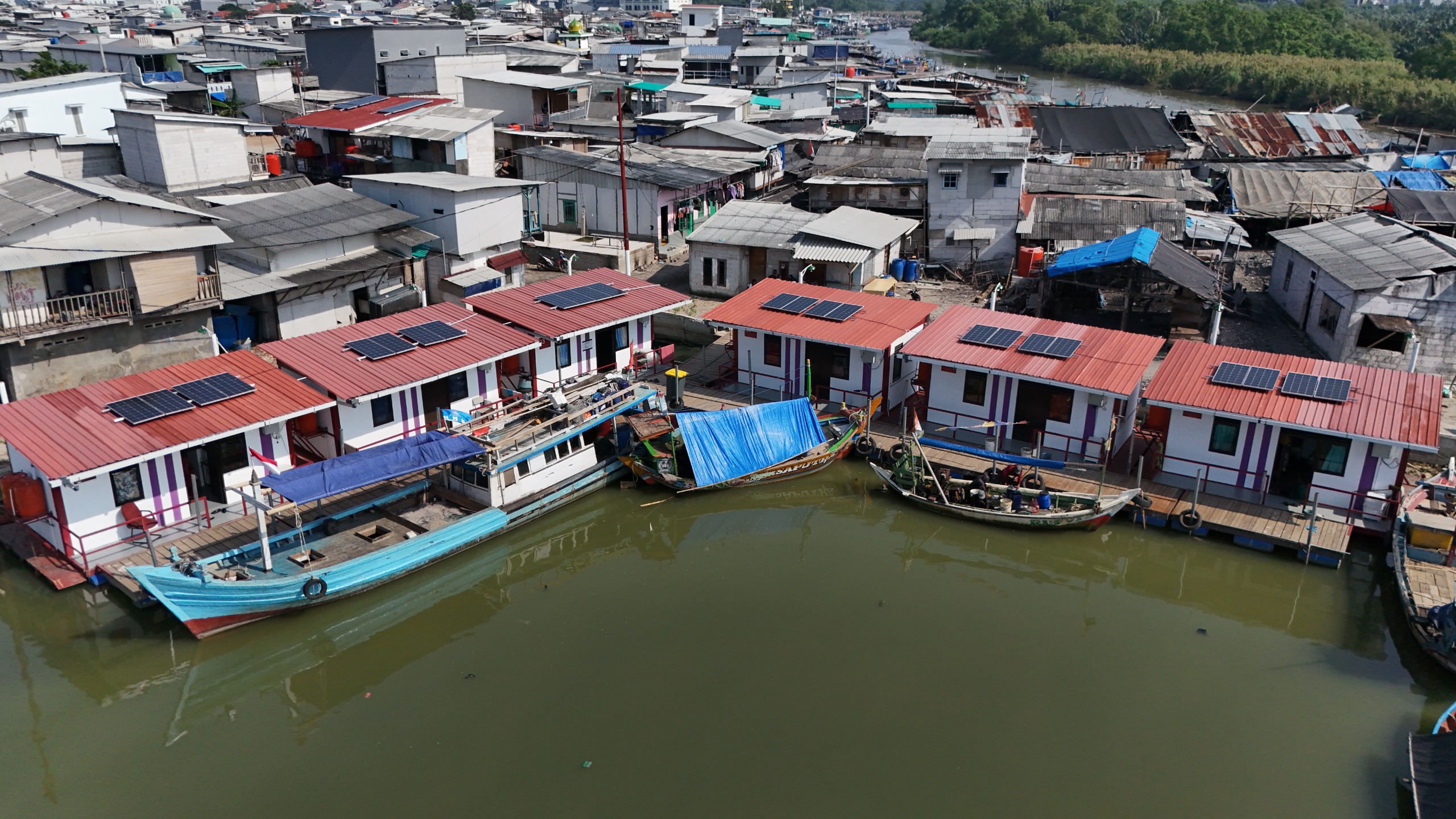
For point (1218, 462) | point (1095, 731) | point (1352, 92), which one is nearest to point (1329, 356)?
point (1218, 462)

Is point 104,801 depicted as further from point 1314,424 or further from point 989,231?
point 989,231

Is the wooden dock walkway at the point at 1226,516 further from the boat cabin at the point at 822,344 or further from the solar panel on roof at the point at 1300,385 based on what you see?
the boat cabin at the point at 822,344

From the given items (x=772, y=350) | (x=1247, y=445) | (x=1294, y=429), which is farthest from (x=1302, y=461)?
(x=772, y=350)

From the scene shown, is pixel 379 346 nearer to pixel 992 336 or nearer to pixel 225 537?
pixel 225 537

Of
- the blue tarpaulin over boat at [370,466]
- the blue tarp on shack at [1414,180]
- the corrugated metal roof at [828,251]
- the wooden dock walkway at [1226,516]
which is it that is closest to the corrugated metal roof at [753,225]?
the corrugated metal roof at [828,251]

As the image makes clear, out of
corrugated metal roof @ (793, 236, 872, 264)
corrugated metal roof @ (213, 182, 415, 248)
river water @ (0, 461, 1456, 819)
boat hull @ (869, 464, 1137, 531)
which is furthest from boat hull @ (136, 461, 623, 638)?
corrugated metal roof @ (793, 236, 872, 264)

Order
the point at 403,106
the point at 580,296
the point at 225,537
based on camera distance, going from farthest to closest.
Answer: the point at 403,106
the point at 580,296
the point at 225,537

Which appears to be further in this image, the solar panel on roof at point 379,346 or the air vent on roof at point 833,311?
the air vent on roof at point 833,311
